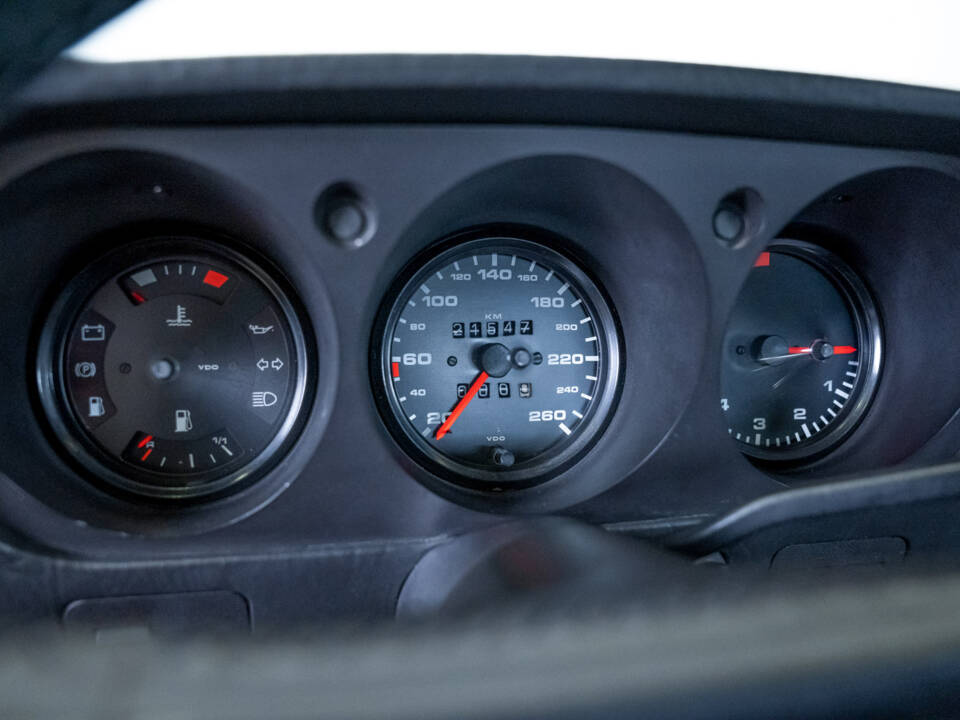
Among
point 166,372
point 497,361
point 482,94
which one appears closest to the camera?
point 482,94

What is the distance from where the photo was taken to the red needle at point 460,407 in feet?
6.71

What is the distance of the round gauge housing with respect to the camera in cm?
188

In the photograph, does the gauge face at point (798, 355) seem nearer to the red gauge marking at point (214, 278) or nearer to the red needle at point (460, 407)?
the red needle at point (460, 407)

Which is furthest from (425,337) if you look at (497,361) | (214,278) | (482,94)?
(482,94)

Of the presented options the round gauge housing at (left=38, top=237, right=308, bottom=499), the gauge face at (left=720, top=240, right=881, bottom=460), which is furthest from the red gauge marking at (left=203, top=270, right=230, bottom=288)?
the gauge face at (left=720, top=240, right=881, bottom=460)

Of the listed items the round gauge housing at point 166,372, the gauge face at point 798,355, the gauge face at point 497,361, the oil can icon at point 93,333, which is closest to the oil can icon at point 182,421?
the round gauge housing at point 166,372

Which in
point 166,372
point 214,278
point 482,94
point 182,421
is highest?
point 482,94

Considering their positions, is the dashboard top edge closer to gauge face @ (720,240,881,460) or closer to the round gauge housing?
the round gauge housing

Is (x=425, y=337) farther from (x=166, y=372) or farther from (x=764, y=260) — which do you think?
(x=764, y=260)

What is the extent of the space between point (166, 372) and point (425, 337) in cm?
57

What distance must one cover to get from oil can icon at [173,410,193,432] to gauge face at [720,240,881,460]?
1279 mm

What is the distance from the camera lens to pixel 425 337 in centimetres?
203

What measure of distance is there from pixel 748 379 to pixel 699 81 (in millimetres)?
889

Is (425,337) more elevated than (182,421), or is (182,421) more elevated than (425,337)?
(425,337)
